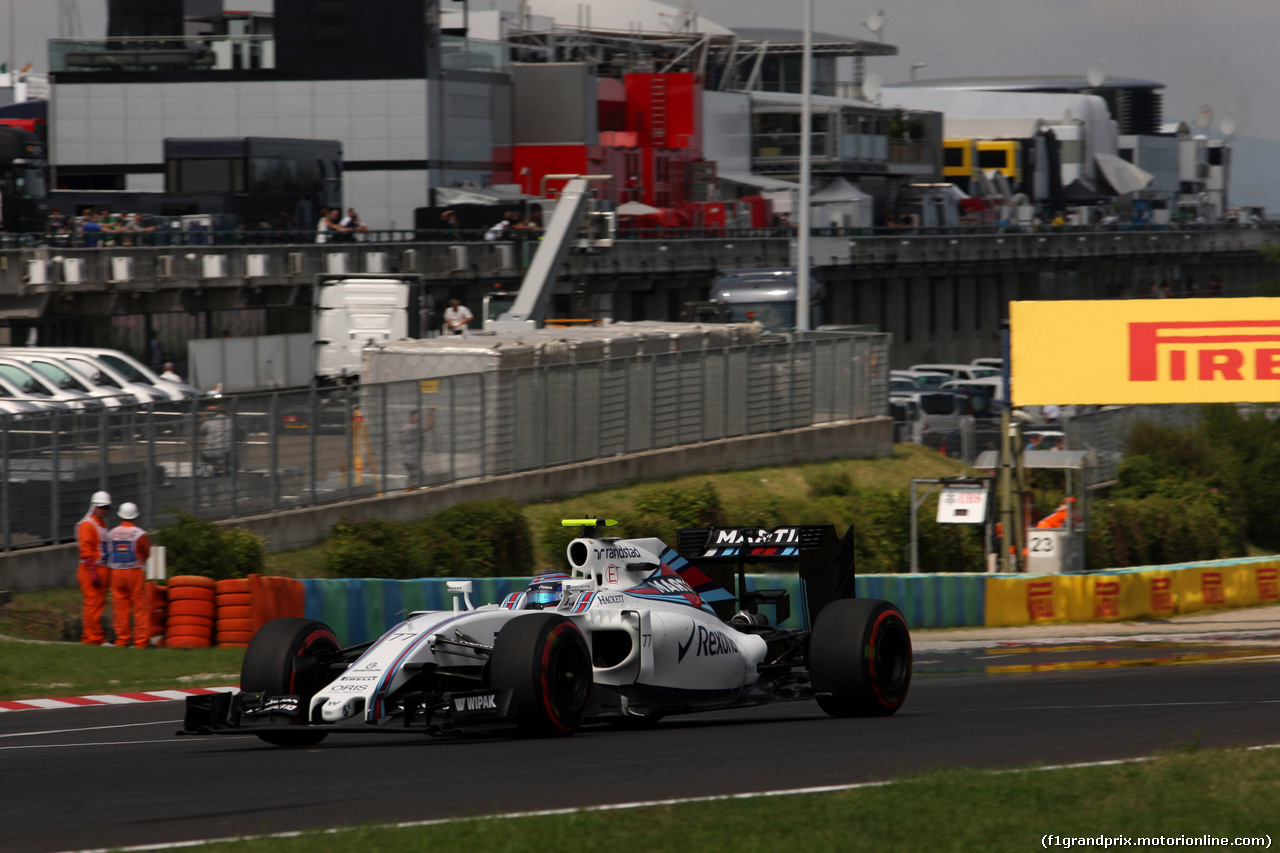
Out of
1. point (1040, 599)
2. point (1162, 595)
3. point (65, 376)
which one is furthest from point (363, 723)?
point (1162, 595)

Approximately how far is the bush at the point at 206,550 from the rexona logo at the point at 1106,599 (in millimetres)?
13115

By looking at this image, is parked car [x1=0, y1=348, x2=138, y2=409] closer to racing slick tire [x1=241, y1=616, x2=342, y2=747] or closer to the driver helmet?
the driver helmet

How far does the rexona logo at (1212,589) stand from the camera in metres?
28.7

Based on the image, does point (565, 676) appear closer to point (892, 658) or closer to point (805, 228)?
point (892, 658)

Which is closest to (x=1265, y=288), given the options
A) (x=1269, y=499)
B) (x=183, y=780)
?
(x=1269, y=499)

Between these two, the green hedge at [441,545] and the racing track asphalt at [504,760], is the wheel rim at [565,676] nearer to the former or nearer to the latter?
the racing track asphalt at [504,760]

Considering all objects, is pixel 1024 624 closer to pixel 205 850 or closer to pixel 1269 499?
pixel 1269 499

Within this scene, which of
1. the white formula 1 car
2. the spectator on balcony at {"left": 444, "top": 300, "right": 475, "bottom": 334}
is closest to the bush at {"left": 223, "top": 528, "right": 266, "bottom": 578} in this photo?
the white formula 1 car

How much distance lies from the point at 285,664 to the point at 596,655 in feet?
6.75

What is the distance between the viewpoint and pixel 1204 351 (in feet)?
86.5

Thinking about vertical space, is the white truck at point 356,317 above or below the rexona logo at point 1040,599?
above

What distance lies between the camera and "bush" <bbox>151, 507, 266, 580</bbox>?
20.7 metres

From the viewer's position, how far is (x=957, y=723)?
12.2 m

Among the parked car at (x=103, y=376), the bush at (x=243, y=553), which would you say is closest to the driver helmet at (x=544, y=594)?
the bush at (x=243, y=553)
